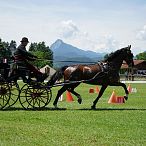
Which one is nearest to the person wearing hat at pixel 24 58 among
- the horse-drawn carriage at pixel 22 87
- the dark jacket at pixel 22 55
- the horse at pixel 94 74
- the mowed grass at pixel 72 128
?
the dark jacket at pixel 22 55

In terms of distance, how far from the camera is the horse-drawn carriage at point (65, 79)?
16.0m

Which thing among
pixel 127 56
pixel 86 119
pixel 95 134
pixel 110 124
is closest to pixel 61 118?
pixel 86 119

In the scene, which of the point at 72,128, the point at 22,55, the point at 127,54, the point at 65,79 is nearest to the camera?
the point at 72,128

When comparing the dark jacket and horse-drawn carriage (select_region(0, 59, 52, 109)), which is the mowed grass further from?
the dark jacket

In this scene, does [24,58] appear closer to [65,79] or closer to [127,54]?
[65,79]

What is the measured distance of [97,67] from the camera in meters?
16.9

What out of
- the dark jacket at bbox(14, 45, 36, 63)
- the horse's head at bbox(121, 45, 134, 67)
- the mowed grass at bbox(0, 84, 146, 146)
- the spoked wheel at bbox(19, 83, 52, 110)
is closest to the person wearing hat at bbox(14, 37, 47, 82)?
the dark jacket at bbox(14, 45, 36, 63)

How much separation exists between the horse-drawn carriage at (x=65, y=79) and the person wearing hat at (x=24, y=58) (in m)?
0.17

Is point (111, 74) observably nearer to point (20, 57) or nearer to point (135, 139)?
point (20, 57)

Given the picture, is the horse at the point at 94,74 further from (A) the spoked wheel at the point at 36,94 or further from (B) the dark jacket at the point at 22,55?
(B) the dark jacket at the point at 22,55

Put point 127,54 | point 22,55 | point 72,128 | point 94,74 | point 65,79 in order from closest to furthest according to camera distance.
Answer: point 72,128 < point 22,55 < point 94,74 < point 65,79 < point 127,54

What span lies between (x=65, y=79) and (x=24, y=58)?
6.35 feet

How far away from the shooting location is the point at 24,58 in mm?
15969

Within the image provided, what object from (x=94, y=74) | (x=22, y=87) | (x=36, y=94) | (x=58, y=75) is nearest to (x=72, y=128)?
(x=36, y=94)
